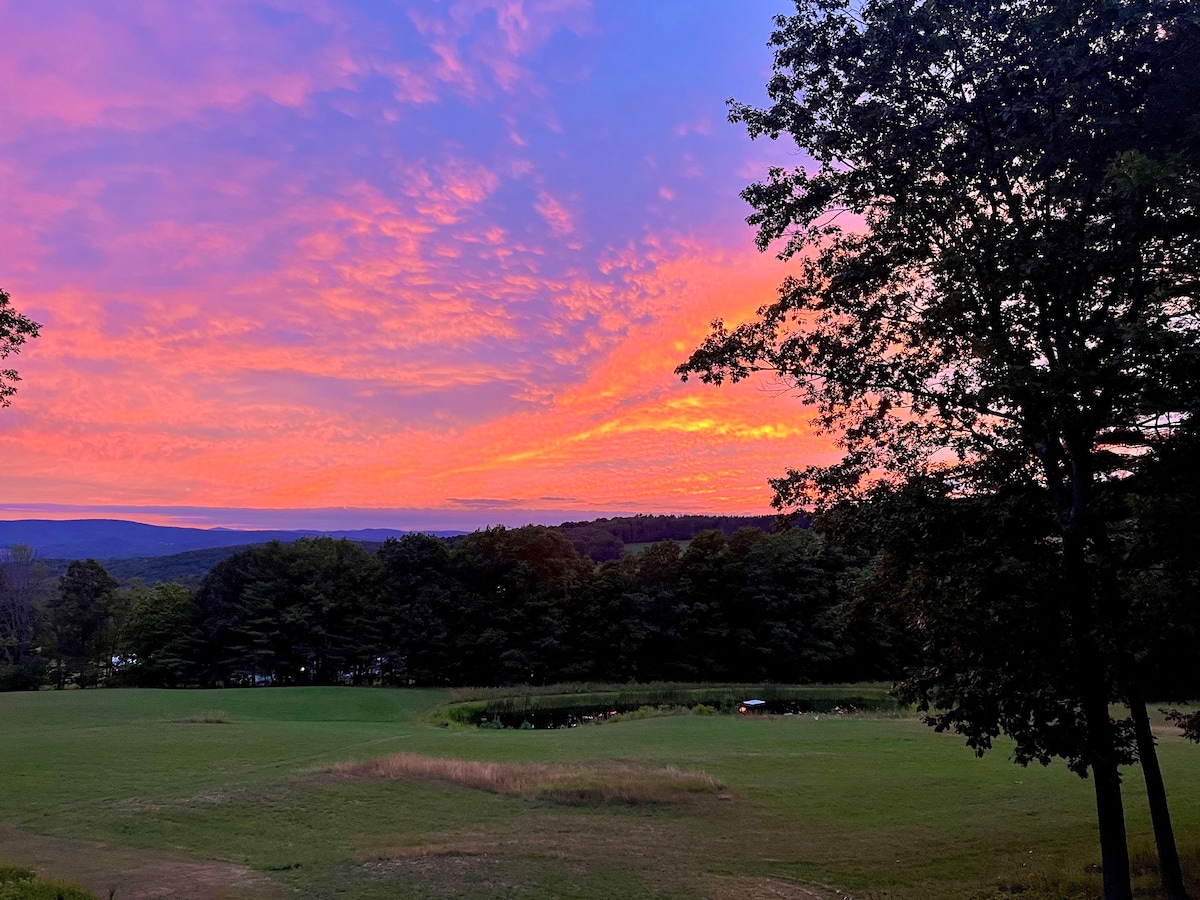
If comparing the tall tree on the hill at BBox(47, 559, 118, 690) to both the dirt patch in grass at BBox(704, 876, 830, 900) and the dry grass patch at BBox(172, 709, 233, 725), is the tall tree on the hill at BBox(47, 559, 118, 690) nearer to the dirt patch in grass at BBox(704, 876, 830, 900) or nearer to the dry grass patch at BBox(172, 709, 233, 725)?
the dry grass patch at BBox(172, 709, 233, 725)

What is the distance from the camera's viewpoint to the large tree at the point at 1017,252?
8.98 meters

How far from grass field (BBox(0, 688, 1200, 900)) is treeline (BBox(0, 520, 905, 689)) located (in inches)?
1385

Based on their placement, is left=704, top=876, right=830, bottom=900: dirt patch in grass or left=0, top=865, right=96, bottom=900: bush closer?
left=0, top=865, right=96, bottom=900: bush

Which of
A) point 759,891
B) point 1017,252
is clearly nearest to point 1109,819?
point 759,891

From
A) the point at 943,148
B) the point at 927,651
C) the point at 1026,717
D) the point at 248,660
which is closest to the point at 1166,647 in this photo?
the point at 1026,717

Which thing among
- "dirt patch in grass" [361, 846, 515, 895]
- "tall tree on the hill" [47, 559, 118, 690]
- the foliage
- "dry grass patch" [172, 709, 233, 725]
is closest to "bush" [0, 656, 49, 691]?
"tall tree on the hill" [47, 559, 118, 690]

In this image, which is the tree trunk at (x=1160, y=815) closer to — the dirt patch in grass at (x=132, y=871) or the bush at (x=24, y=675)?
the dirt patch in grass at (x=132, y=871)

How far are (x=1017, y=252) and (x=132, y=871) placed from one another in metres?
16.2

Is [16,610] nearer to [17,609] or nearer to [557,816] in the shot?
[17,609]

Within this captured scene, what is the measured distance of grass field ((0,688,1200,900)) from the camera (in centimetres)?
1179

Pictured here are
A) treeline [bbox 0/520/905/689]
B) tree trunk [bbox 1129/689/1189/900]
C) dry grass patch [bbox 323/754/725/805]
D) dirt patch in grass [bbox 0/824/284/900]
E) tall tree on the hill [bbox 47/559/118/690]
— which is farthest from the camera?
tall tree on the hill [bbox 47/559/118/690]

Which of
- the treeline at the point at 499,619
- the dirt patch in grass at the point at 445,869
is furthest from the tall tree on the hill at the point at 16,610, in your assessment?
the dirt patch in grass at the point at 445,869

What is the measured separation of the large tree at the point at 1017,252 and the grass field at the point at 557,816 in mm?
4702

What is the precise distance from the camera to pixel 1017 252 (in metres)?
10.2
